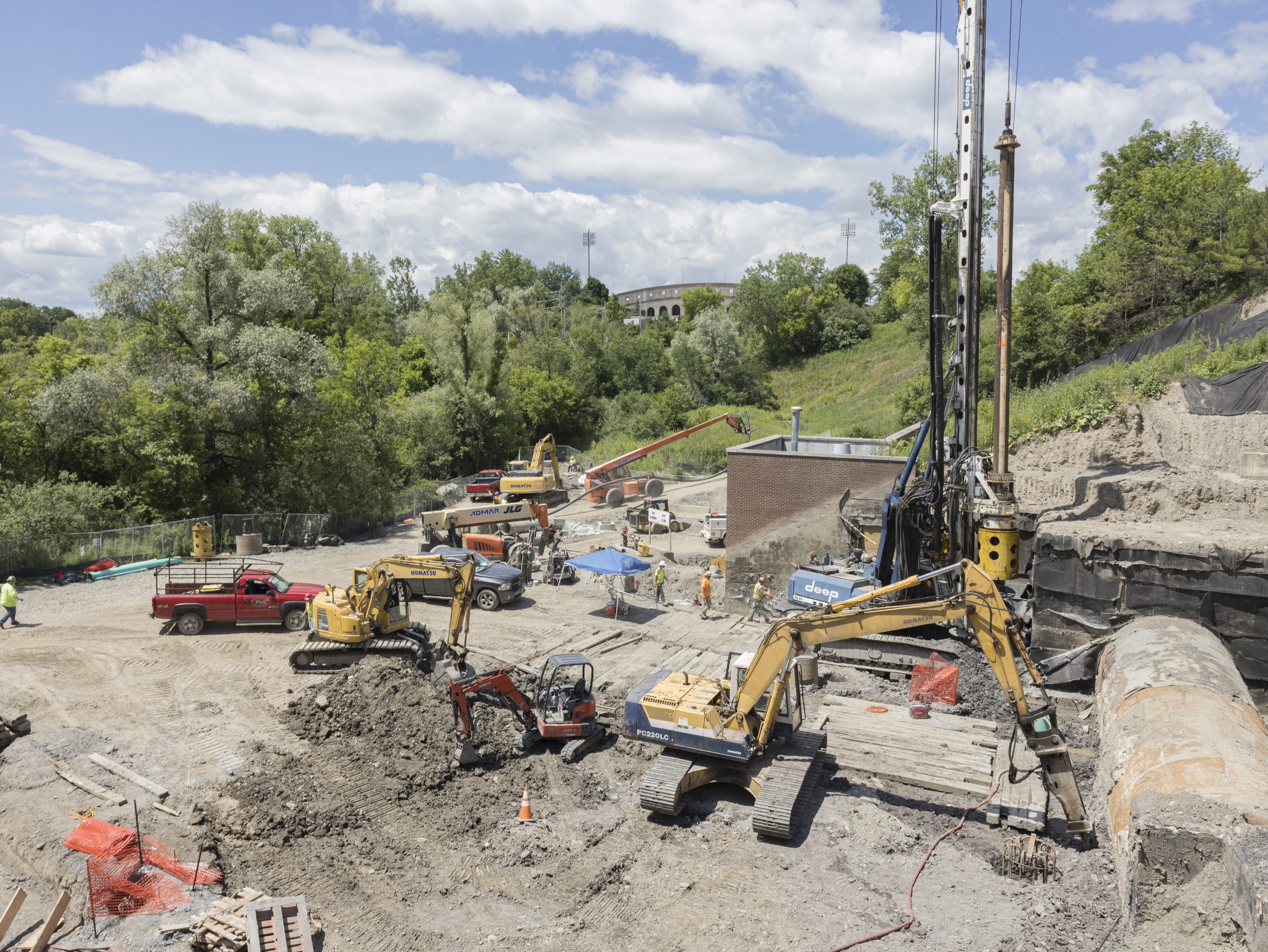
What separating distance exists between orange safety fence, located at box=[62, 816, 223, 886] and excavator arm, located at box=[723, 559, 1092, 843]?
7.53 m

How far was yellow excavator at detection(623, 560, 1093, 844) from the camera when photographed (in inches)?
417

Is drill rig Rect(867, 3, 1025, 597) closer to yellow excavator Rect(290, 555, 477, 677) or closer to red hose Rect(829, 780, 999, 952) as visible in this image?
red hose Rect(829, 780, 999, 952)

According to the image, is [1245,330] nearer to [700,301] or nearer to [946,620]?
[946,620]

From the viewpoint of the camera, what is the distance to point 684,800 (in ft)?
40.1

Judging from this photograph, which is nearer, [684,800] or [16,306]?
[684,800]

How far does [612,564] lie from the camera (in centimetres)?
2145

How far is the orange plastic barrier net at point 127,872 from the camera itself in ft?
31.5

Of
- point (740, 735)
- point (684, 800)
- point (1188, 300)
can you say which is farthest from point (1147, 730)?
point (1188, 300)

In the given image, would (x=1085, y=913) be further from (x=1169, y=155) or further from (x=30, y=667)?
(x=1169, y=155)

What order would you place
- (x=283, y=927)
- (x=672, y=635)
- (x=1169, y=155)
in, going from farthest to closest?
(x=1169, y=155), (x=672, y=635), (x=283, y=927)

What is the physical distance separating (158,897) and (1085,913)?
11114 mm

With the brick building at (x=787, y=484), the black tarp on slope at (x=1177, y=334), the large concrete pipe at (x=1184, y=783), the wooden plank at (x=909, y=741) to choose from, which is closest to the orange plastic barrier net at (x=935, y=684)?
the wooden plank at (x=909, y=741)

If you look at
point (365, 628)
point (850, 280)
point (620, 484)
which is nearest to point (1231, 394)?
point (365, 628)

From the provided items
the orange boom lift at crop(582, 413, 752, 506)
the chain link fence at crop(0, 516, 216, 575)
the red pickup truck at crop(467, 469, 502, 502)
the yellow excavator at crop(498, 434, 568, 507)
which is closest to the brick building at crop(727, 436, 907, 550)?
the yellow excavator at crop(498, 434, 568, 507)
